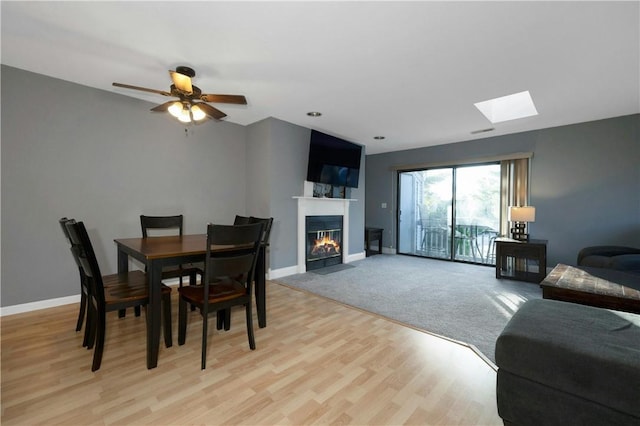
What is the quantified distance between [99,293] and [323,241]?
11.4 feet

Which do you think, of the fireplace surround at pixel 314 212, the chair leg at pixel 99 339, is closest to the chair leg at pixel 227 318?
the chair leg at pixel 99 339

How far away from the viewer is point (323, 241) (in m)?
4.92

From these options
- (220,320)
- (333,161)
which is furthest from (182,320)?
(333,161)

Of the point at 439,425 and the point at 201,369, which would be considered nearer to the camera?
the point at 439,425

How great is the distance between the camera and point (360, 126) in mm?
4504

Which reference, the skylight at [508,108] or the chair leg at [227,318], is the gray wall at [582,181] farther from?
the chair leg at [227,318]

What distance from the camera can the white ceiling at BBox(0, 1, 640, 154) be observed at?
185cm

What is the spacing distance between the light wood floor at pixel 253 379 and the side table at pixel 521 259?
2721 mm

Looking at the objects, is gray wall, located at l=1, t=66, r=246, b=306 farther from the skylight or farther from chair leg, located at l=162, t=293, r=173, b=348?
the skylight

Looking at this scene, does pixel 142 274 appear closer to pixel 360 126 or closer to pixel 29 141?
pixel 29 141

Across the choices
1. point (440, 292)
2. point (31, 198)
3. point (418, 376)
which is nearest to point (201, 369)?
point (418, 376)

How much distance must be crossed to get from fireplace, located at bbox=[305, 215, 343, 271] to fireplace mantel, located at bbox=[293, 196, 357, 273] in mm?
77

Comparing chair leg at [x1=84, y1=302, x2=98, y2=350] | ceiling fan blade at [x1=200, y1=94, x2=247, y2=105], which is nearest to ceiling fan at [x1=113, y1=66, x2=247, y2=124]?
ceiling fan blade at [x1=200, y1=94, x2=247, y2=105]

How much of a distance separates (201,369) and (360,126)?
387 centimetres
